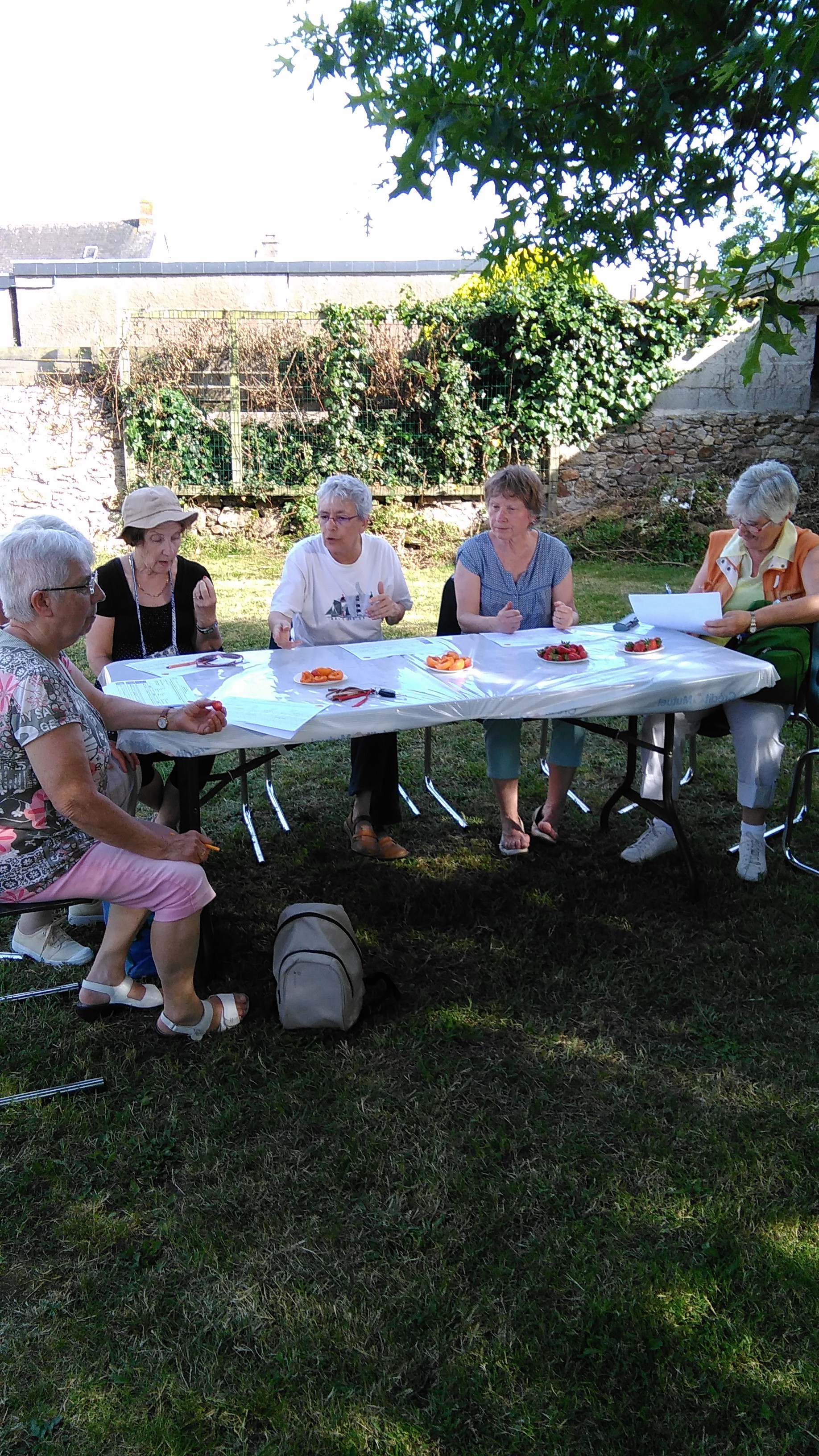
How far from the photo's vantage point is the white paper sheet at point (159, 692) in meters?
2.98

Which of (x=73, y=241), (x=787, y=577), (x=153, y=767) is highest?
(x=73, y=241)

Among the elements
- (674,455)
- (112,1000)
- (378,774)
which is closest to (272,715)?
(112,1000)

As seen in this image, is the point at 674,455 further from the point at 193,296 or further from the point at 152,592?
the point at 152,592

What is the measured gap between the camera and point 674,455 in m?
11.0

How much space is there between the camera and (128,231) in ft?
93.7

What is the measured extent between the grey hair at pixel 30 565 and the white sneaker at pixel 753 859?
263 cm

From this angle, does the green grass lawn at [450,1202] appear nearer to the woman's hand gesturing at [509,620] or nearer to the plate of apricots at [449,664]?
the plate of apricots at [449,664]

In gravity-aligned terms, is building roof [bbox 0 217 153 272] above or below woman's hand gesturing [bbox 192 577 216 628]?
above

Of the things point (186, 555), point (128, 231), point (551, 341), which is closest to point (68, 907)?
point (186, 555)

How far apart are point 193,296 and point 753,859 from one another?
10762mm

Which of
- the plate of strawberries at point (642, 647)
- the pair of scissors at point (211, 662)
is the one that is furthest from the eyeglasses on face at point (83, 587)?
the plate of strawberries at point (642, 647)

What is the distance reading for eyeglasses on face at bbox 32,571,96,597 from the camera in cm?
234

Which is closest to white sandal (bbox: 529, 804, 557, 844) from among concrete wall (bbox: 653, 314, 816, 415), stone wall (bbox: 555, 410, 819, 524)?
stone wall (bbox: 555, 410, 819, 524)

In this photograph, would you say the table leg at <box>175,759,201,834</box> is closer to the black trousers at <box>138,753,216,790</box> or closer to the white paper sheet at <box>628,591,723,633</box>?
the black trousers at <box>138,753,216,790</box>
